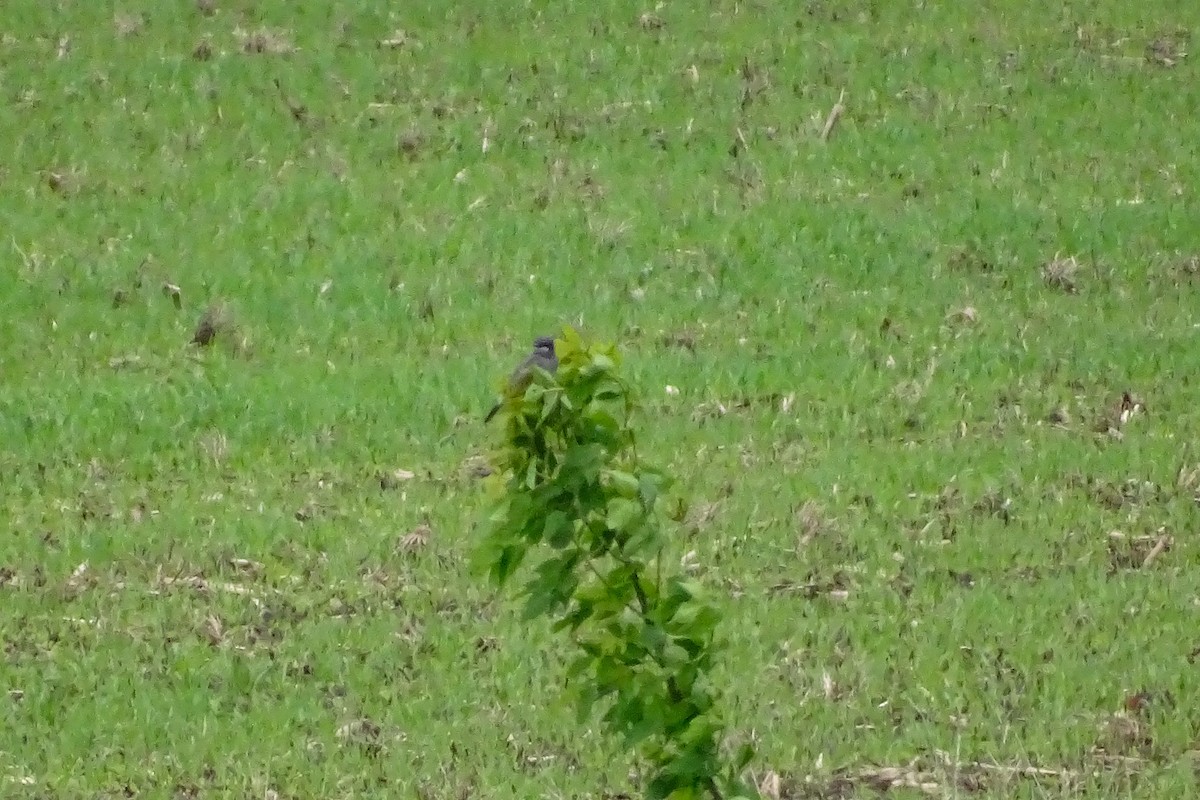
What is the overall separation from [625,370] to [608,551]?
7.05 metres

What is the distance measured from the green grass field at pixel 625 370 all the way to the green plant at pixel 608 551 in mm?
2420

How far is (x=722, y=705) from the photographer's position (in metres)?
6.82

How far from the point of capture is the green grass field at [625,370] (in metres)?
6.89

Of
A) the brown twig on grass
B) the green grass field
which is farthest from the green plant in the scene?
the brown twig on grass

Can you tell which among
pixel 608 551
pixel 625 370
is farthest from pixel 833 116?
pixel 608 551

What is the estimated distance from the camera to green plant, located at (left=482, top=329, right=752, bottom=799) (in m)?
3.76

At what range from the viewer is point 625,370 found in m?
10.9

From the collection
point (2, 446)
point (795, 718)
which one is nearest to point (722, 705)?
point (795, 718)

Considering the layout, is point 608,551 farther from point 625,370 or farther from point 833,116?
point 833,116

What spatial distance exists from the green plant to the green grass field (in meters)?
2.42

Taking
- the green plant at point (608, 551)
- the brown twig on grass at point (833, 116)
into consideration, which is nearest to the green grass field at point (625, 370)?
the brown twig on grass at point (833, 116)

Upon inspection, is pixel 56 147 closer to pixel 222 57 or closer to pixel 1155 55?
pixel 222 57

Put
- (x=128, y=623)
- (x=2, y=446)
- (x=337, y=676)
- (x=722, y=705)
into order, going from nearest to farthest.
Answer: (x=722, y=705) < (x=337, y=676) < (x=128, y=623) < (x=2, y=446)

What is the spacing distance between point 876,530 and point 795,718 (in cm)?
197
